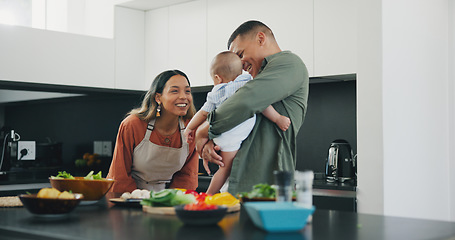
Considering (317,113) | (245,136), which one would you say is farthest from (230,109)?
(317,113)

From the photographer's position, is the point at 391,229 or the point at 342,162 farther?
the point at 342,162

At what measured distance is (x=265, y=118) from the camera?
7.59 ft

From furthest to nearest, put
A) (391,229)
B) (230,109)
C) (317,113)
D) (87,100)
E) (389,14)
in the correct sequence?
(87,100), (317,113), (389,14), (230,109), (391,229)

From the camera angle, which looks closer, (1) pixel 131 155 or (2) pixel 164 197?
(2) pixel 164 197

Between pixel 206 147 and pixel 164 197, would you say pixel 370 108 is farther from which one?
Answer: pixel 164 197

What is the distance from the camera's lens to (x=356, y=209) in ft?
9.93

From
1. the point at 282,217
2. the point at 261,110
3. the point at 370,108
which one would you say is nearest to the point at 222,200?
the point at 282,217

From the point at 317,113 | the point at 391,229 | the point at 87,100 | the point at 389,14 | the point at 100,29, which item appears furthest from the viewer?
the point at 87,100

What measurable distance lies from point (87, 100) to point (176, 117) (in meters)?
2.19

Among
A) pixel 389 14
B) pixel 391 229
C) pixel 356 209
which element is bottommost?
pixel 356 209

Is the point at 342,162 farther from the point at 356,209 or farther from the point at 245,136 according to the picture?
the point at 245,136

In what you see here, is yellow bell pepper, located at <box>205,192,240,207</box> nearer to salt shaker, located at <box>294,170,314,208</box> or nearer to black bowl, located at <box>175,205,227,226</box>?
black bowl, located at <box>175,205,227,226</box>

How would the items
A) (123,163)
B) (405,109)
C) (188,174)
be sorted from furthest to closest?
(405,109) → (188,174) → (123,163)

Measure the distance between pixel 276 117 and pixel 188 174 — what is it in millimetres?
Answer: 743
